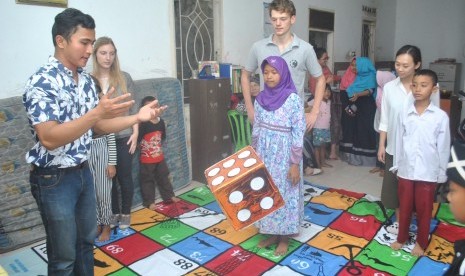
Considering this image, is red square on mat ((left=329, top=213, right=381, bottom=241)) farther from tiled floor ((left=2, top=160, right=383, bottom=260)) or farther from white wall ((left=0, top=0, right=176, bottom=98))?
white wall ((left=0, top=0, right=176, bottom=98))

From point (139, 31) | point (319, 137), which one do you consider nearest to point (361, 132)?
point (319, 137)

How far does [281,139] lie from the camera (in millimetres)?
2283

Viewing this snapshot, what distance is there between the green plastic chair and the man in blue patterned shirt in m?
2.21

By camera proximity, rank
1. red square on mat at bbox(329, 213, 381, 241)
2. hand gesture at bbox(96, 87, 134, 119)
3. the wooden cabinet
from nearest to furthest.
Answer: hand gesture at bbox(96, 87, 134, 119) < red square on mat at bbox(329, 213, 381, 241) < the wooden cabinet

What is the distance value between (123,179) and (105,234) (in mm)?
429

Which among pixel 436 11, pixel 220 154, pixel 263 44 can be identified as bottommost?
pixel 220 154

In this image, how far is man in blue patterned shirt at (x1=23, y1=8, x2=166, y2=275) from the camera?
131 cm

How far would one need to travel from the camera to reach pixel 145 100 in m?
2.96

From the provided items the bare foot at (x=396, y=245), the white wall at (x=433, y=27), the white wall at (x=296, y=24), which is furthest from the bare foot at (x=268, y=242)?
the white wall at (x=433, y=27)

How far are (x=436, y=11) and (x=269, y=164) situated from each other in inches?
261

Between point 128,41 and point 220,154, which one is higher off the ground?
point 128,41

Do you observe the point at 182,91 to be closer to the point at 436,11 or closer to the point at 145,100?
the point at 145,100

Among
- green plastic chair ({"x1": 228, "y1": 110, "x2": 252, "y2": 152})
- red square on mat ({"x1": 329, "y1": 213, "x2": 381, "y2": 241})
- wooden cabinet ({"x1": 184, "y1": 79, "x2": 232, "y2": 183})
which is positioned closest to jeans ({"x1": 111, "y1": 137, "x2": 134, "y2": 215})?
wooden cabinet ({"x1": 184, "y1": 79, "x2": 232, "y2": 183})

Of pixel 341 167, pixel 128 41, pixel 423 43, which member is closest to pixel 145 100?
pixel 128 41
